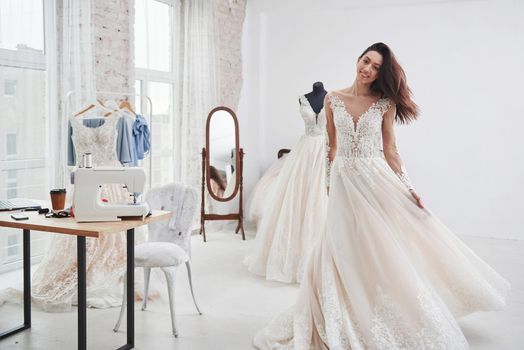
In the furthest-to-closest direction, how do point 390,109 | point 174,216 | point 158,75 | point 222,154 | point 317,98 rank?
point 222,154 → point 158,75 → point 317,98 → point 174,216 → point 390,109

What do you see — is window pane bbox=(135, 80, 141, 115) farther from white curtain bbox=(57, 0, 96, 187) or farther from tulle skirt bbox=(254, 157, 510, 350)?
tulle skirt bbox=(254, 157, 510, 350)

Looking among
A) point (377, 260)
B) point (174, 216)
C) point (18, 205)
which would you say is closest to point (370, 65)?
point (377, 260)

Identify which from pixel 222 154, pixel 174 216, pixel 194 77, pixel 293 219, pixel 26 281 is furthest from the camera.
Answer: pixel 222 154

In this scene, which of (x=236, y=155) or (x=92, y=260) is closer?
(x=92, y=260)

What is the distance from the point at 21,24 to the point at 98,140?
3.13 ft

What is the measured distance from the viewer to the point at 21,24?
153 inches

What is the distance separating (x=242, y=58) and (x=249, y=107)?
605mm

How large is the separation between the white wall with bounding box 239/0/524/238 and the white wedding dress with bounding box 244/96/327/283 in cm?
216

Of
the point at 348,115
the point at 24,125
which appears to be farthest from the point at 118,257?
the point at 348,115

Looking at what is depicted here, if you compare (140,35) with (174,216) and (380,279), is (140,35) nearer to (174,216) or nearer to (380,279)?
(174,216)

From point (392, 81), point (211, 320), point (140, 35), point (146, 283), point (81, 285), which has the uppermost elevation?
point (140, 35)

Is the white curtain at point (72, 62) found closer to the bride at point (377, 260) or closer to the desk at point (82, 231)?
the desk at point (82, 231)

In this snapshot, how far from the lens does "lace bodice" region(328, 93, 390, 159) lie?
3.11 m

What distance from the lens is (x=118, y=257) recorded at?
394 cm
